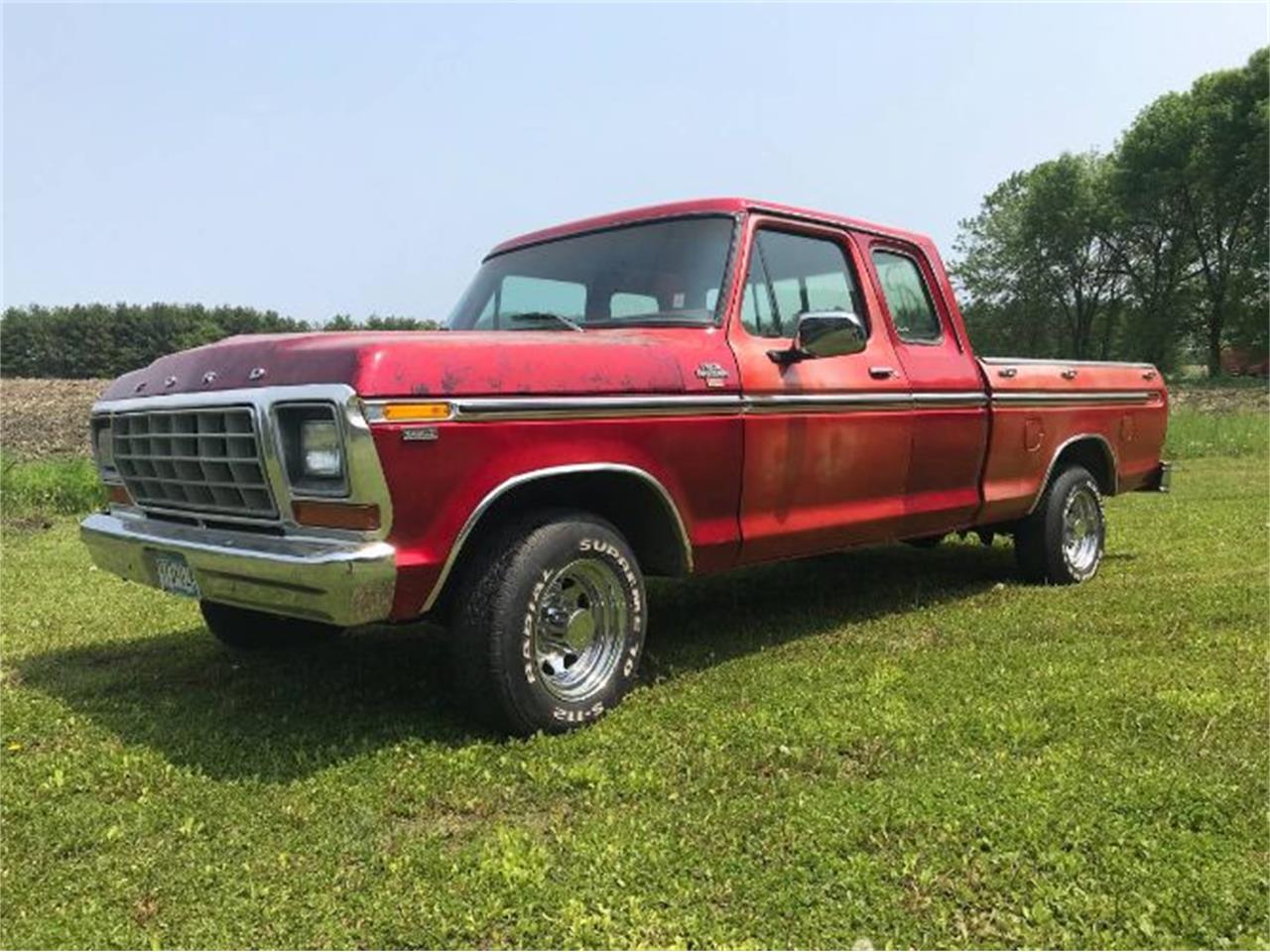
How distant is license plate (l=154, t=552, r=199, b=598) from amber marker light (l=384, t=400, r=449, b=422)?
1098 millimetres

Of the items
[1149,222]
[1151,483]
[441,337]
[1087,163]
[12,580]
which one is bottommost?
[12,580]

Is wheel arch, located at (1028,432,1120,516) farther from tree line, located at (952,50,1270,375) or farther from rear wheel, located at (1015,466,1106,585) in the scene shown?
tree line, located at (952,50,1270,375)

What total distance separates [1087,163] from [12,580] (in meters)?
56.9

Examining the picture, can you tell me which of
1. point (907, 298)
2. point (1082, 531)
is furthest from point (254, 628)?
point (1082, 531)

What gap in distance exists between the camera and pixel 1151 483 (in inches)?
301

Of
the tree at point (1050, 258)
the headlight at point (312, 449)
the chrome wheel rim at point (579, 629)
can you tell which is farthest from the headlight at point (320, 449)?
the tree at point (1050, 258)

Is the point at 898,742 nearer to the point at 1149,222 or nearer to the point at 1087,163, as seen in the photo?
→ the point at 1149,222

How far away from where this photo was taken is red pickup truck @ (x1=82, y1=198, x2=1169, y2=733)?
11.3ft

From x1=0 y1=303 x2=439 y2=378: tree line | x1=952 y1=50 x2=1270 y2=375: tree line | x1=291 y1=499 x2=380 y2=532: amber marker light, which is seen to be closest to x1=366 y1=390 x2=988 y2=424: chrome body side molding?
x1=291 y1=499 x2=380 y2=532: amber marker light

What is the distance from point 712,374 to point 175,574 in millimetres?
2238

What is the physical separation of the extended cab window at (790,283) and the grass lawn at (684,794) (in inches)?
61.4

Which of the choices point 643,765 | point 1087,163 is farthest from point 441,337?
point 1087,163

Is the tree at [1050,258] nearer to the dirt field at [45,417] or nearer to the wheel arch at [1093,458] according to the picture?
the dirt field at [45,417]

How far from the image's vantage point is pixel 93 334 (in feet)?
207
